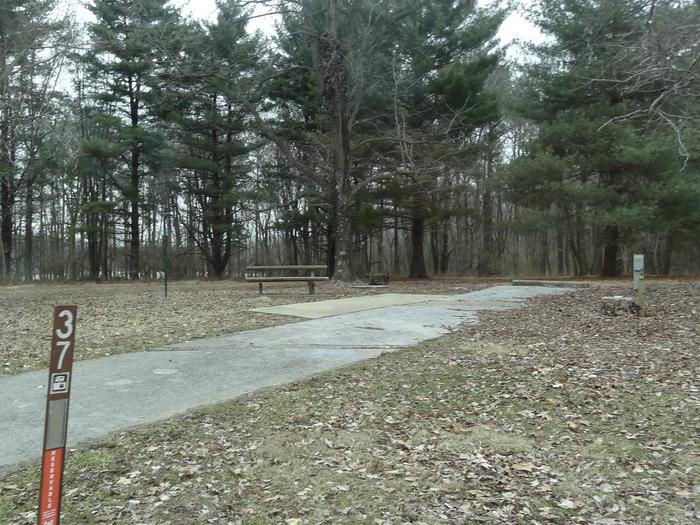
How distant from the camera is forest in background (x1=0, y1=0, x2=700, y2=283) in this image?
1340 centimetres

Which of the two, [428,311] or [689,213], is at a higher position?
[689,213]

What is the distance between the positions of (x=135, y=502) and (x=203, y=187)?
25220 mm

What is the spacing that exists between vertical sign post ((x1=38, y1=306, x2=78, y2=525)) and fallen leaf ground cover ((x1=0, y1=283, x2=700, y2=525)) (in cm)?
72

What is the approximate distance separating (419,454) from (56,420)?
2.28 metres

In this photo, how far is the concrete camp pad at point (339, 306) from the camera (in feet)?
31.7

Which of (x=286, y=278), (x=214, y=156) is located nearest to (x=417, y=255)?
(x=286, y=278)

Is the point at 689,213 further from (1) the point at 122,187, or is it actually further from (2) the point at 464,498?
(1) the point at 122,187

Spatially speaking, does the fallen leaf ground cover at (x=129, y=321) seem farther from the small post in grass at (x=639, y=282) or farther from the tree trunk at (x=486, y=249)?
the tree trunk at (x=486, y=249)

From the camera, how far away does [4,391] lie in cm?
477

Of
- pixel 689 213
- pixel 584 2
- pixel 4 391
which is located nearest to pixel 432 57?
pixel 584 2

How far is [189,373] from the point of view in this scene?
537cm

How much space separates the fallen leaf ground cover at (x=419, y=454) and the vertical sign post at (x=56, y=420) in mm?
721

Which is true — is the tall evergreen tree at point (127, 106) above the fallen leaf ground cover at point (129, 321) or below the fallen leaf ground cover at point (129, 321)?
above

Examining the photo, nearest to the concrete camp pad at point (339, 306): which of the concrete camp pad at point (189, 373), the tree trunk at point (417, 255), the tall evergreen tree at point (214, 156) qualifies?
the concrete camp pad at point (189, 373)
